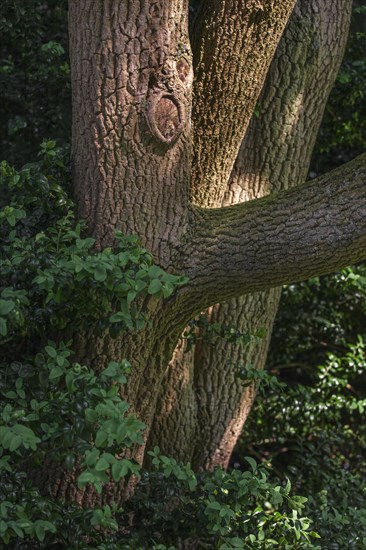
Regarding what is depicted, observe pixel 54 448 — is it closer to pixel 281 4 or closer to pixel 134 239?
pixel 134 239

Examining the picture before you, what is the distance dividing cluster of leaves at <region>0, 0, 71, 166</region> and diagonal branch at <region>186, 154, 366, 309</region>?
1.56m

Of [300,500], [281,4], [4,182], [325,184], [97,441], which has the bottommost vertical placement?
[300,500]

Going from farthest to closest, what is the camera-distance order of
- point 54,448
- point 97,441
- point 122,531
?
1. point 122,531
2. point 54,448
3. point 97,441

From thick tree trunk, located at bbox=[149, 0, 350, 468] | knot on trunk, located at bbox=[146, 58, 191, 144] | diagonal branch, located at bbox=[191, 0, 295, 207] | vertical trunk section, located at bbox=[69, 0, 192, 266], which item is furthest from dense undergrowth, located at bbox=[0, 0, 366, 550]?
diagonal branch, located at bbox=[191, 0, 295, 207]

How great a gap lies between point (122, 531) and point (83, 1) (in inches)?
80.7

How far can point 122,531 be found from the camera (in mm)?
3350

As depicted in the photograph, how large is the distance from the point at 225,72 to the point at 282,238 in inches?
35.9

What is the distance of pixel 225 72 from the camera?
362 cm

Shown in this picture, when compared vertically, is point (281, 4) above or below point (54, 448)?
above

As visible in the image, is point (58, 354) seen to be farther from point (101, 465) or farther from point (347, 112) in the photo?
point (347, 112)

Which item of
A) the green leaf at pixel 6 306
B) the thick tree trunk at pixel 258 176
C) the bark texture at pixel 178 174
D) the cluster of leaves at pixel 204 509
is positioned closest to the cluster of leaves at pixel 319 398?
the thick tree trunk at pixel 258 176

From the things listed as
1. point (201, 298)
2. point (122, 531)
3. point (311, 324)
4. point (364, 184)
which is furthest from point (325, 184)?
point (311, 324)

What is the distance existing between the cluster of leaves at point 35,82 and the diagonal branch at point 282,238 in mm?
1562

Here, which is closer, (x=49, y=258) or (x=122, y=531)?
(x=49, y=258)
